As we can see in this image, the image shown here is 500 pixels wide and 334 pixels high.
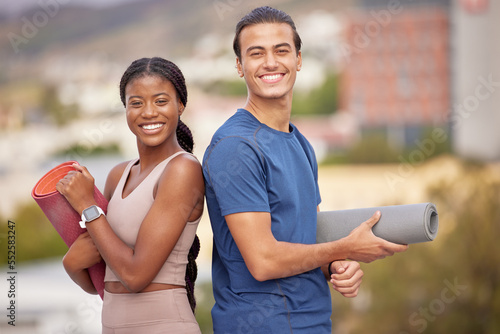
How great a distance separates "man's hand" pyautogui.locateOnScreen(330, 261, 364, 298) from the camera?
1.73 meters

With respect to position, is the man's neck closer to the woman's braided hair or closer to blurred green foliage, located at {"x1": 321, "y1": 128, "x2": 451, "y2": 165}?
the woman's braided hair

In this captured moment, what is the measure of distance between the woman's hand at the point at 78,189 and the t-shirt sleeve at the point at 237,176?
339 millimetres

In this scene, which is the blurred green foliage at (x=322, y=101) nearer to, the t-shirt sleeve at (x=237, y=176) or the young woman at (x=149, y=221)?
the young woman at (x=149, y=221)

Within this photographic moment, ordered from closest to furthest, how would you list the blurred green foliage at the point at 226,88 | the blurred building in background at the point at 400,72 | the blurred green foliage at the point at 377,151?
the blurred green foliage at the point at 377,151 → the blurred green foliage at the point at 226,88 → the blurred building in background at the point at 400,72

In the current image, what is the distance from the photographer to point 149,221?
1664 millimetres

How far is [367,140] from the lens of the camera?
2409 cm

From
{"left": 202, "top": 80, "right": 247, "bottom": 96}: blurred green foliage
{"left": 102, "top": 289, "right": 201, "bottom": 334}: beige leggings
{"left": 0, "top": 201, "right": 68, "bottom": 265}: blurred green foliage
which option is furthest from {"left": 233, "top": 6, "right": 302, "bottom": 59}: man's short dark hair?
{"left": 202, "top": 80, "right": 247, "bottom": 96}: blurred green foliage

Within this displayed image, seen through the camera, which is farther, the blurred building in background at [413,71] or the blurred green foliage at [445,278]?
the blurred building in background at [413,71]

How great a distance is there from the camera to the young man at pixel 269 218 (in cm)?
162

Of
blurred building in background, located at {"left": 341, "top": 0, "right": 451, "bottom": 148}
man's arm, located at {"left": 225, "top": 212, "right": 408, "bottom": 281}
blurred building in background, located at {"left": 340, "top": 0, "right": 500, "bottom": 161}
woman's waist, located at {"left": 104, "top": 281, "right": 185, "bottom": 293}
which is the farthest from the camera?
blurred building in background, located at {"left": 341, "top": 0, "right": 451, "bottom": 148}

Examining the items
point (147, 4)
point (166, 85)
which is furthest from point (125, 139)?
point (166, 85)

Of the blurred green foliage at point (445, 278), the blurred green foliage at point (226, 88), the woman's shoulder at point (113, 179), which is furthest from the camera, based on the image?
the blurred green foliage at point (226, 88)

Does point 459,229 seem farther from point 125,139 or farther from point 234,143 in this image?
point 234,143

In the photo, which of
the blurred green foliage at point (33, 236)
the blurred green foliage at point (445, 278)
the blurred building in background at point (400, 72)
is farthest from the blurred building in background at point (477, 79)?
the blurred green foliage at point (33, 236)
